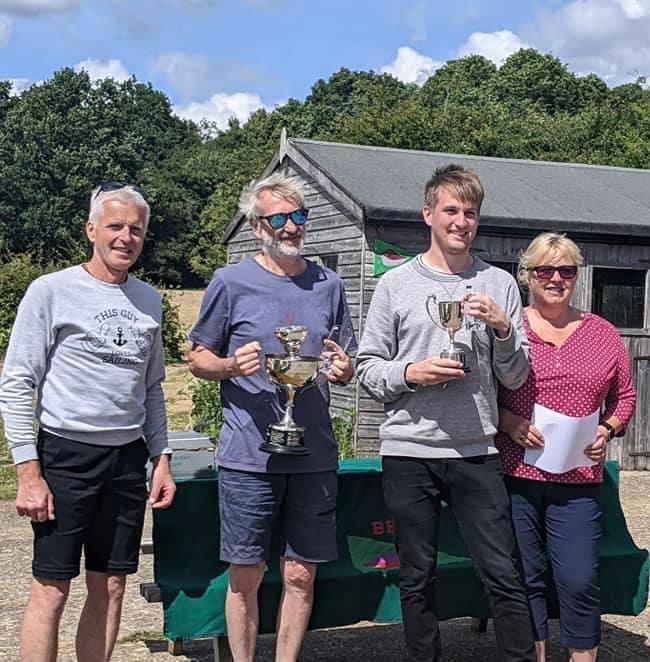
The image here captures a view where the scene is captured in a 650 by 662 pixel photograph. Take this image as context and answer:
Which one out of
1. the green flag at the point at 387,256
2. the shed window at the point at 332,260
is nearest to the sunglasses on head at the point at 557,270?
the green flag at the point at 387,256

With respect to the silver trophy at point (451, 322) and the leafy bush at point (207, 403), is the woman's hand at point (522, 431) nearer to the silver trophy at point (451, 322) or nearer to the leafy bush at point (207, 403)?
the silver trophy at point (451, 322)

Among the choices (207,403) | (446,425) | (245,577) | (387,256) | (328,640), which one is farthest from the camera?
(207,403)

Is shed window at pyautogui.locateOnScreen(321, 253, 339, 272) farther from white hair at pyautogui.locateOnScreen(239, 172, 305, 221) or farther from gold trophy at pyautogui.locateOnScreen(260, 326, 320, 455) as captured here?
gold trophy at pyautogui.locateOnScreen(260, 326, 320, 455)

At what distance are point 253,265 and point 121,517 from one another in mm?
1033

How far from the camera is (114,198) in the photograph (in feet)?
11.4

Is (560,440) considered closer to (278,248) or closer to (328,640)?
(278,248)

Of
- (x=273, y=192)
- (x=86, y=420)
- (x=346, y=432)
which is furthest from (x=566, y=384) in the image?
(x=346, y=432)

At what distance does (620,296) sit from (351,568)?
284 inches

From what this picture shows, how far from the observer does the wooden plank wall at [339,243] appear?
9.97 m

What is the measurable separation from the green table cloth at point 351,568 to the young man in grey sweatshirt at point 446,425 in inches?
25.1

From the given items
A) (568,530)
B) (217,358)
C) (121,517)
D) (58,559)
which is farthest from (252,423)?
(568,530)

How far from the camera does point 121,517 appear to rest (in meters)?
3.45

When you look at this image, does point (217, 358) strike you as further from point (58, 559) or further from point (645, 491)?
point (645, 491)

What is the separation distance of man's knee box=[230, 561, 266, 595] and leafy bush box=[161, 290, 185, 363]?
14333mm
